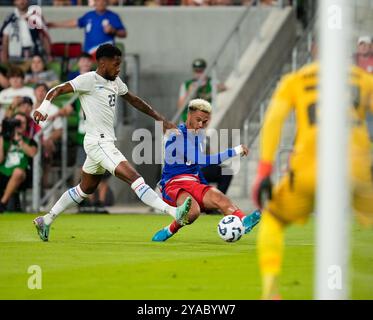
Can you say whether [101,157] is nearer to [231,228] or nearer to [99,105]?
[99,105]

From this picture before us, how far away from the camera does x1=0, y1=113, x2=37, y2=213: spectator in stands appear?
69.2ft

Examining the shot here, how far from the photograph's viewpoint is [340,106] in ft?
23.5

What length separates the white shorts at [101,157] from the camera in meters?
14.2

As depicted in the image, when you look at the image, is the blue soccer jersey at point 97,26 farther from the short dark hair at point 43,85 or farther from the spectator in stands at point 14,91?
the spectator in stands at point 14,91

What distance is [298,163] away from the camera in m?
8.39

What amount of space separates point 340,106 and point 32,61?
16862mm

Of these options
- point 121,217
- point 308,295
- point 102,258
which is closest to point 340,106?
point 308,295

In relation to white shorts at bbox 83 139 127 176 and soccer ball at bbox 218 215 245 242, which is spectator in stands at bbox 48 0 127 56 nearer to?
white shorts at bbox 83 139 127 176

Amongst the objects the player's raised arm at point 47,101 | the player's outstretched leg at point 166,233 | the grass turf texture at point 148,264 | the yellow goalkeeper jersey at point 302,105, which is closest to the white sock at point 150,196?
the player's outstretched leg at point 166,233

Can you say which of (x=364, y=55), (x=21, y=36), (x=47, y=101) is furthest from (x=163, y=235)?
(x=21, y=36)

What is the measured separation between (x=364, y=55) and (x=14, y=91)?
21.9ft

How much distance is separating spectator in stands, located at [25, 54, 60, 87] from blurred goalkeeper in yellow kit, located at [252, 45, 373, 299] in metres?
15.2

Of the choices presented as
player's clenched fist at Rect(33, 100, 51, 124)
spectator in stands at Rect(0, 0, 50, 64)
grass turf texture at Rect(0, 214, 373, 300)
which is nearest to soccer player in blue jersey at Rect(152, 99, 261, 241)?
grass turf texture at Rect(0, 214, 373, 300)
